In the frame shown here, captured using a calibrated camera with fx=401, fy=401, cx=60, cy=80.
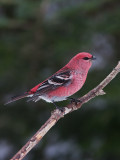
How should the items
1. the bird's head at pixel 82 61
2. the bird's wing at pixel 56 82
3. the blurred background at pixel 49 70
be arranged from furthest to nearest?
the blurred background at pixel 49 70, the bird's wing at pixel 56 82, the bird's head at pixel 82 61

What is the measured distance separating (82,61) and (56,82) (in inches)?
18.2

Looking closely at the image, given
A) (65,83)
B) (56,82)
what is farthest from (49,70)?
(65,83)

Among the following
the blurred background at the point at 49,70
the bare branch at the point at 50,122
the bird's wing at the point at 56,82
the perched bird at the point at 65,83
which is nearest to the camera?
the bare branch at the point at 50,122

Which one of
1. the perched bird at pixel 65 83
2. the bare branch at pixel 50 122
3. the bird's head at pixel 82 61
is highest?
the bird's head at pixel 82 61

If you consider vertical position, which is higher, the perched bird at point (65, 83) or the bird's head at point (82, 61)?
the bird's head at point (82, 61)

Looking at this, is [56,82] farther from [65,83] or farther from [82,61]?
[82,61]

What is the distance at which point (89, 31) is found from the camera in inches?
268

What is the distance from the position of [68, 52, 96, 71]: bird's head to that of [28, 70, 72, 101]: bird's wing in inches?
5.4

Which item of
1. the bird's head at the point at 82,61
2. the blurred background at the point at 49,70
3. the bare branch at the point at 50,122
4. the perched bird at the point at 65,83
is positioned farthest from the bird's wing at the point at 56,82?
the blurred background at the point at 49,70

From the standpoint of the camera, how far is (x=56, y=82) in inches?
167

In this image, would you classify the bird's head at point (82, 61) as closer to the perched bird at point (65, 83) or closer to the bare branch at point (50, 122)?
the perched bird at point (65, 83)

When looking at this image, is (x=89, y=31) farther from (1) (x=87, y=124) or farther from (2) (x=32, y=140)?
(2) (x=32, y=140)

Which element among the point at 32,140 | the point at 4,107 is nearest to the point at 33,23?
the point at 4,107

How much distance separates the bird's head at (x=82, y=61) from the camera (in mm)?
3775
